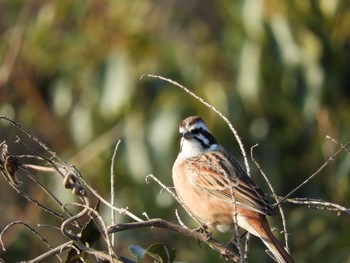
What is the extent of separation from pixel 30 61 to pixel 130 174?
149 cm

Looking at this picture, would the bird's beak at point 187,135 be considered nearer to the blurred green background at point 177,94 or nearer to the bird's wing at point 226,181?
the bird's wing at point 226,181

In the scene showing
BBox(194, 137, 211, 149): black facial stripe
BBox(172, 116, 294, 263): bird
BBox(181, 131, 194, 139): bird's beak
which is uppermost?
BBox(181, 131, 194, 139): bird's beak

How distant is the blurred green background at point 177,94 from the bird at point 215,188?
1113 millimetres

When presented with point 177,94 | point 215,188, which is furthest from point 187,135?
point 177,94

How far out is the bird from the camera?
168 inches

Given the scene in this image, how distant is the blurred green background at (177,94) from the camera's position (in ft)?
20.8

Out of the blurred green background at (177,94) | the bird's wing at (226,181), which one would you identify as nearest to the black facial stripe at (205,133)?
the bird's wing at (226,181)

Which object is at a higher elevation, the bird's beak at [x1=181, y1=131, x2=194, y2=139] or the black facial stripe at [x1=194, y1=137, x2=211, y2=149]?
the bird's beak at [x1=181, y1=131, x2=194, y2=139]

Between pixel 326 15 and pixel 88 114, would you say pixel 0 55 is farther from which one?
pixel 326 15

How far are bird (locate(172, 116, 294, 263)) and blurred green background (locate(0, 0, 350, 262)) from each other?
1.11 metres

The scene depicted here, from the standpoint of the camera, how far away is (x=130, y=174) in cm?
→ 638

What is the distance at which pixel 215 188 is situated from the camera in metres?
4.60

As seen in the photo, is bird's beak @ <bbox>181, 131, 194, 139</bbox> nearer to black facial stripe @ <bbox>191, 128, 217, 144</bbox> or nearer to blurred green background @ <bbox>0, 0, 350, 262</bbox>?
black facial stripe @ <bbox>191, 128, 217, 144</bbox>

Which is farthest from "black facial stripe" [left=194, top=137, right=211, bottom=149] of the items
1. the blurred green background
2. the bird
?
the blurred green background
